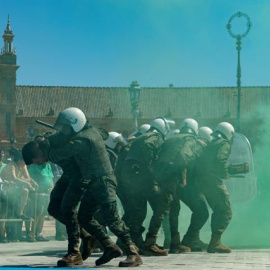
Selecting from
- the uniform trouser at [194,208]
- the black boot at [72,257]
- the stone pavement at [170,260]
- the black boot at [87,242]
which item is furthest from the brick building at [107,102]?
the black boot at [72,257]

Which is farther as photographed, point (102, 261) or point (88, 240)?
point (88, 240)

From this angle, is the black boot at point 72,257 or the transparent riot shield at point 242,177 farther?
the transparent riot shield at point 242,177

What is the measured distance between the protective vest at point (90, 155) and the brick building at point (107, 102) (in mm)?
87254

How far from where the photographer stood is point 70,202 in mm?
10641

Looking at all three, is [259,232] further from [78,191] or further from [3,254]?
[78,191]

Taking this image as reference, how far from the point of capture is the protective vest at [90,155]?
10.5 m

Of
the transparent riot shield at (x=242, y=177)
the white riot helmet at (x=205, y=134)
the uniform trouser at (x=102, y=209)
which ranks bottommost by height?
the uniform trouser at (x=102, y=209)

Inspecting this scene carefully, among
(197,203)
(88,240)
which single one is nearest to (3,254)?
(88,240)

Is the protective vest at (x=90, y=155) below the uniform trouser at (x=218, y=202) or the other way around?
the other way around

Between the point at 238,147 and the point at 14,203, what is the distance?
3.93 m

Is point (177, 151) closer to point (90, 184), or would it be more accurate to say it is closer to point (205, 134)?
point (205, 134)

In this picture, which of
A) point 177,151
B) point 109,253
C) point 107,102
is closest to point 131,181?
point 177,151

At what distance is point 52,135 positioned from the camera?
10.6 metres

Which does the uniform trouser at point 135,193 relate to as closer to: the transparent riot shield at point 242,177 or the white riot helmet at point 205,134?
the white riot helmet at point 205,134
